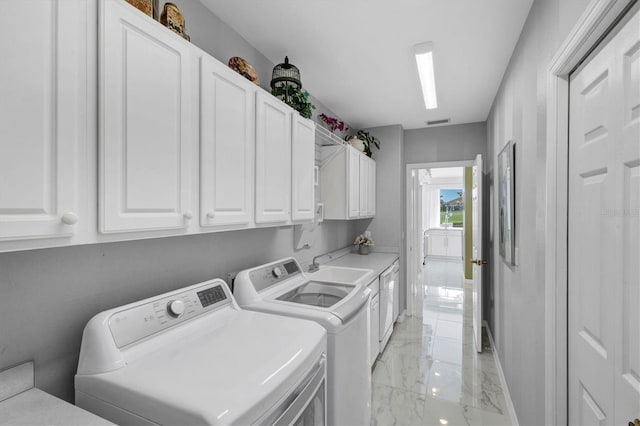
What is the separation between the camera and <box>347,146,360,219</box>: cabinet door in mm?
3109

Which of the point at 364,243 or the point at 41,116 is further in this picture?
the point at 364,243

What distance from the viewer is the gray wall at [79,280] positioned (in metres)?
0.95

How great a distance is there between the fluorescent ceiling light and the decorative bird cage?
914mm

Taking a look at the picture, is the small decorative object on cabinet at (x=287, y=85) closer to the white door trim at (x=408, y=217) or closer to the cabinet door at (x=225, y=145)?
the cabinet door at (x=225, y=145)

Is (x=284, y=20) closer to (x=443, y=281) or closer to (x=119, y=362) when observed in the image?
(x=119, y=362)

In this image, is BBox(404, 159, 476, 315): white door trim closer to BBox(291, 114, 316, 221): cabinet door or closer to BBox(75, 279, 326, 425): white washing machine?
BBox(291, 114, 316, 221): cabinet door

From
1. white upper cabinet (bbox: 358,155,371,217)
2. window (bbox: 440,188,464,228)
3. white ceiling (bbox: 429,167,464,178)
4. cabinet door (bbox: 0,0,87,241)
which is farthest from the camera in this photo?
window (bbox: 440,188,464,228)

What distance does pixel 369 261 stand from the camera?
3.37 m

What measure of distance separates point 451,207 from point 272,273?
889cm

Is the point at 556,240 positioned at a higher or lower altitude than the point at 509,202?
lower

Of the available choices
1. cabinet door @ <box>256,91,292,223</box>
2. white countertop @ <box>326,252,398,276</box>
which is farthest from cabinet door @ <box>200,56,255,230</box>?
white countertop @ <box>326,252,398,276</box>

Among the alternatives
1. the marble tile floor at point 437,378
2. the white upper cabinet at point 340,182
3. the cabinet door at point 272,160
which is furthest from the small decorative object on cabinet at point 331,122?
the marble tile floor at point 437,378

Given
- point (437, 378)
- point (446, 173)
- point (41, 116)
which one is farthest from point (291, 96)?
point (446, 173)

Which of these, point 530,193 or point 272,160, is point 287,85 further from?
point 530,193
